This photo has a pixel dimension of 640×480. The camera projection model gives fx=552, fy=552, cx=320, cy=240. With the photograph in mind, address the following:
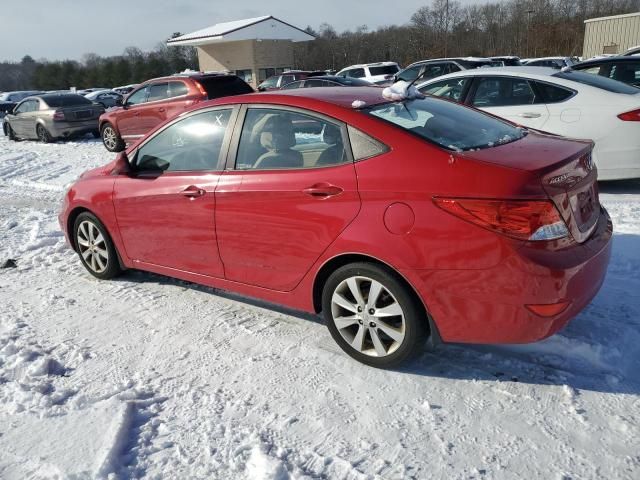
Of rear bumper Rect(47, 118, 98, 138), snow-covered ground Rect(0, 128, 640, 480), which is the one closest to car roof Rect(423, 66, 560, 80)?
snow-covered ground Rect(0, 128, 640, 480)

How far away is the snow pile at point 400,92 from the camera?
12.0 ft

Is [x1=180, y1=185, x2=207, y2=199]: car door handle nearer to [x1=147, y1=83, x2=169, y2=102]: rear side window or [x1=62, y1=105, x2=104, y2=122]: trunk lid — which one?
[x1=147, y1=83, x2=169, y2=102]: rear side window

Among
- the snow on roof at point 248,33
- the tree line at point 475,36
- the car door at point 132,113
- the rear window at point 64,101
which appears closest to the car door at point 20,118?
the rear window at point 64,101

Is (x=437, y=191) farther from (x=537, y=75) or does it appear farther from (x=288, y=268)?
(x=537, y=75)

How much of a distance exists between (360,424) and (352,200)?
1207 millimetres

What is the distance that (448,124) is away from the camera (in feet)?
11.4

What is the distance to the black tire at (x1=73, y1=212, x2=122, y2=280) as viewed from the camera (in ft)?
16.0

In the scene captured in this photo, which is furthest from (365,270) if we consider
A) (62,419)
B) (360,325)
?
(62,419)

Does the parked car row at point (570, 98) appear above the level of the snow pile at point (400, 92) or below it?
below

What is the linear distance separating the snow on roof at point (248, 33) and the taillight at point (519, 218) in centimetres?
4268

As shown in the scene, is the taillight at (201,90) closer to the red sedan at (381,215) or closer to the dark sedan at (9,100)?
the red sedan at (381,215)

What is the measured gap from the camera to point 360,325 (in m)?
3.29

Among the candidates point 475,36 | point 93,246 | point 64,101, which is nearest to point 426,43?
point 475,36

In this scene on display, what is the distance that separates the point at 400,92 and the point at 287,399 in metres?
2.10
